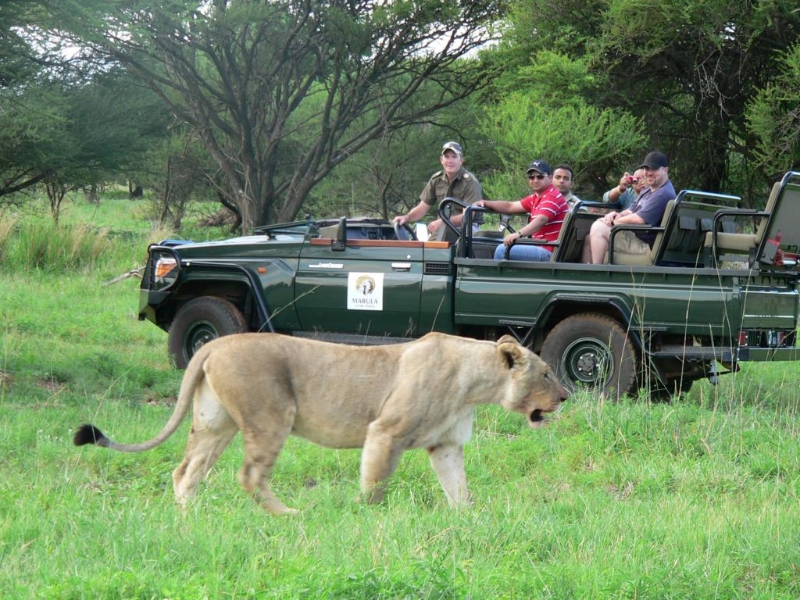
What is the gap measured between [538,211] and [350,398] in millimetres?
3677

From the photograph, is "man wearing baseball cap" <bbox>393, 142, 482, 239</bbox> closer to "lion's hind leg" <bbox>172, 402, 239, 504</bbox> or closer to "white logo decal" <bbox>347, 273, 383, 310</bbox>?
"white logo decal" <bbox>347, 273, 383, 310</bbox>

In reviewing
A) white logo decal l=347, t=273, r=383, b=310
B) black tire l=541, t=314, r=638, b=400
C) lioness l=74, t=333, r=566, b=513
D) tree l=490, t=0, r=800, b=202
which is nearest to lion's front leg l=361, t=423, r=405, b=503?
lioness l=74, t=333, r=566, b=513

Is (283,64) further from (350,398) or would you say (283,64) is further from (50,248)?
(350,398)

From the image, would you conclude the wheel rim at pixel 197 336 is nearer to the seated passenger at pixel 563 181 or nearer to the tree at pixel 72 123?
the seated passenger at pixel 563 181

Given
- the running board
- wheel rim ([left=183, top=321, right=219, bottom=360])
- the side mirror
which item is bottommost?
wheel rim ([left=183, top=321, right=219, bottom=360])

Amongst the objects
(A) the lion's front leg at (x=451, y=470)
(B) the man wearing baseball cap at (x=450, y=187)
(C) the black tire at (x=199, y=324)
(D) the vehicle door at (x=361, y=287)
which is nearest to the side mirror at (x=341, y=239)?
(D) the vehicle door at (x=361, y=287)

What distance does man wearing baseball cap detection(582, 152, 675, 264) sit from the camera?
8.05m

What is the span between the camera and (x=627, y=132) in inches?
615

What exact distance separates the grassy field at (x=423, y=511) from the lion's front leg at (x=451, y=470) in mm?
119

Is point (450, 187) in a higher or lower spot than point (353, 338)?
higher

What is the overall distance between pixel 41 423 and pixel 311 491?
224 centimetres

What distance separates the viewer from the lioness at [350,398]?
17.1 ft

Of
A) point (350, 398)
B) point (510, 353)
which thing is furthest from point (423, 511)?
point (510, 353)

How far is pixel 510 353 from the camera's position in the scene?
551 cm
